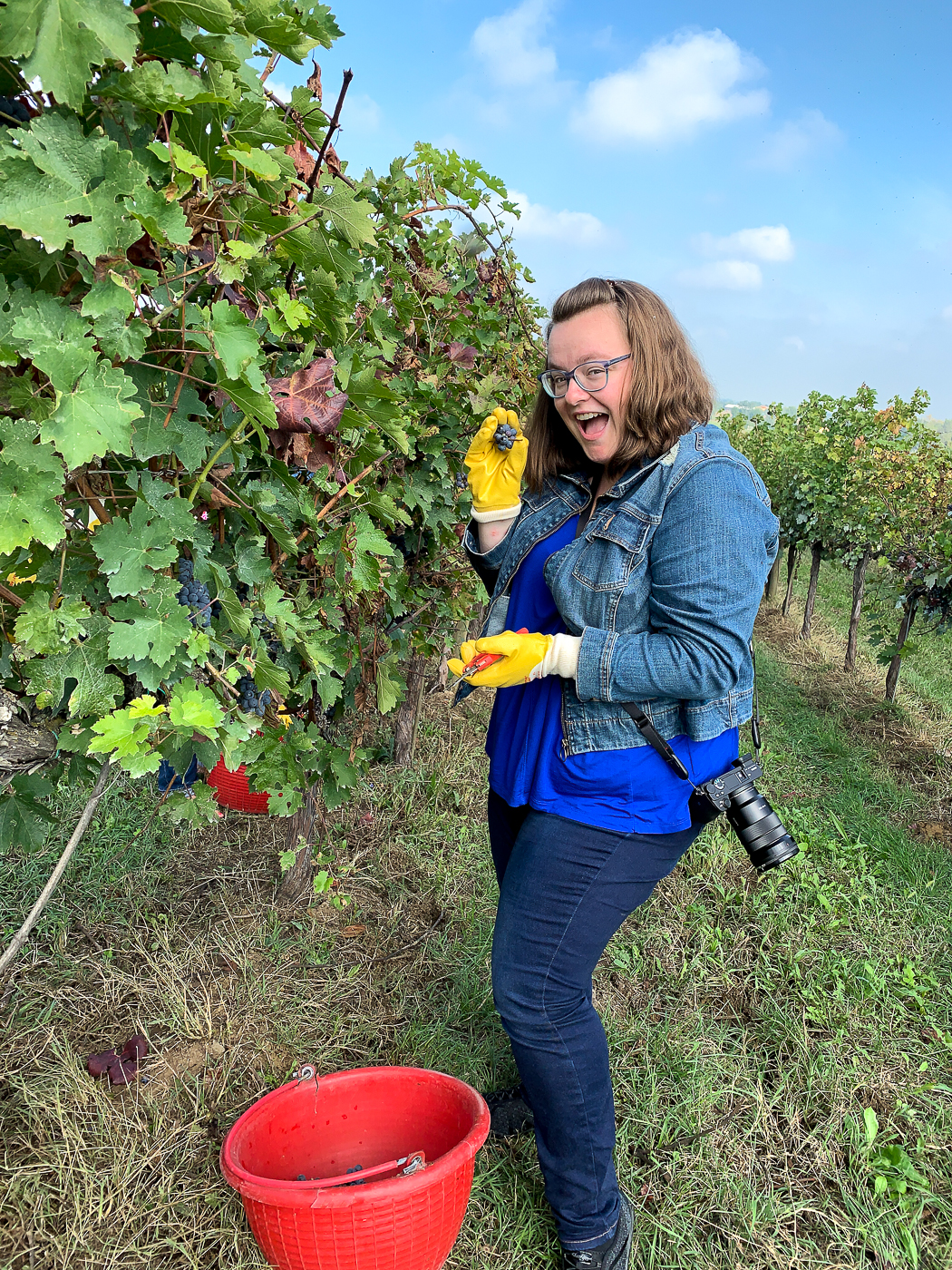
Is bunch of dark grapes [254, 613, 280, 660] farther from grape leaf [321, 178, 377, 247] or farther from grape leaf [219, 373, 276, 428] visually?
grape leaf [321, 178, 377, 247]

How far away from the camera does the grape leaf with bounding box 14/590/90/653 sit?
4.12 feet

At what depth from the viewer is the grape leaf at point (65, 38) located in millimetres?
895

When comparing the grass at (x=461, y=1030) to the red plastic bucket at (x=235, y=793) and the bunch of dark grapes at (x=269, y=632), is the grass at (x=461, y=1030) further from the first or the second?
the bunch of dark grapes at (x=269, y=632)

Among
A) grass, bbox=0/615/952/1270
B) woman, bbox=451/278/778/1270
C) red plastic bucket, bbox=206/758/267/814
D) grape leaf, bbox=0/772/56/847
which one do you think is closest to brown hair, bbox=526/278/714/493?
woman, bbox=451/278/778/1270

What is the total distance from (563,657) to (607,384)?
0.59m

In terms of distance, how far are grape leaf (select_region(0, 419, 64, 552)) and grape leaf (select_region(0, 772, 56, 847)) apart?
874 millimetres

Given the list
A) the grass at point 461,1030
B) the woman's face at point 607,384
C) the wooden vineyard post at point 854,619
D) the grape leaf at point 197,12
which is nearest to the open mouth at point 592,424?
the woman's face at point 607,384

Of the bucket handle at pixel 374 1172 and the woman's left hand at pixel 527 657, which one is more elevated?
the woman's left hand at pixel 527 657

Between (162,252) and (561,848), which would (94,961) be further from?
(162,252)

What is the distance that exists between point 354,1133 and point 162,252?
1.95 meters

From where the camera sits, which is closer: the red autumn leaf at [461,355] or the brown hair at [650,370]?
the brown hair at [650,370]

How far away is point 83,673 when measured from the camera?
4.39ft

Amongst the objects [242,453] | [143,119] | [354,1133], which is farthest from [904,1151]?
[143,119]

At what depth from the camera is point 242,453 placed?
1.47 meters
